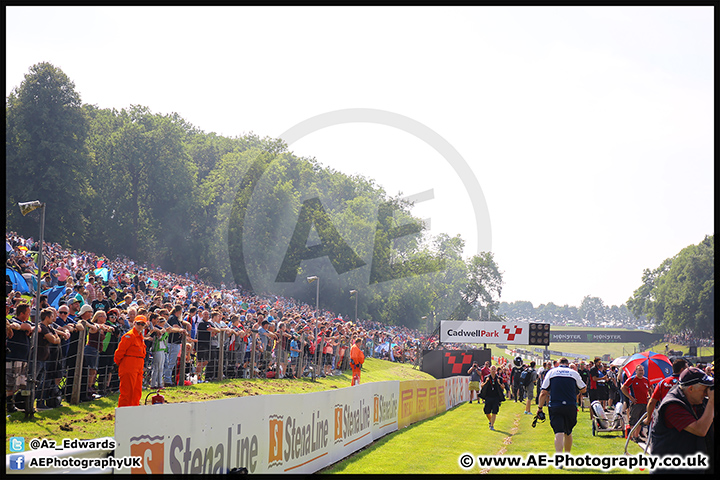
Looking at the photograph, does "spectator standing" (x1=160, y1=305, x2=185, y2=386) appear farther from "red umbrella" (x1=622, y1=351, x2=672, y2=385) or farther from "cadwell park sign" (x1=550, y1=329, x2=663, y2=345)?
"cadwell park sign" (x1=550, y1=329, x2=663, y2=345)

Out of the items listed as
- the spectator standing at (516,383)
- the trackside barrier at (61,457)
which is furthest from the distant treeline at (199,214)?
the trackside barrier at (61,457)

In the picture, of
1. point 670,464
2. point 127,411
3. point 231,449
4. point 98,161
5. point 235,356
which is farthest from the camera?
point 98,161

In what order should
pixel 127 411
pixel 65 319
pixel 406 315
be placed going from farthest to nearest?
pixel 406 315, pixel 65 319, pixel 127 411

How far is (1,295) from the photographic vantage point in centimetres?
1288

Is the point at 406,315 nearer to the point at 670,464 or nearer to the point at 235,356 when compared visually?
the point at 235,356

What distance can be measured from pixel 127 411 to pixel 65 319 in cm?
765

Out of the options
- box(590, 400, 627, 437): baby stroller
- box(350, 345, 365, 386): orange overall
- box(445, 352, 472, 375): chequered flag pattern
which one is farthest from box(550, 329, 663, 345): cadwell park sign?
box(590, 400, 627, 437): baby stroller

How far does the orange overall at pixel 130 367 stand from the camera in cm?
1104

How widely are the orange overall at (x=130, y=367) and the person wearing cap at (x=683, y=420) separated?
8.38 m

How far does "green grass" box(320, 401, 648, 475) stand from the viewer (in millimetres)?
11578

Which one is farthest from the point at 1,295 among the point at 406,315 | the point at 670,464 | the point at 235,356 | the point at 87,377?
the point at 406,315

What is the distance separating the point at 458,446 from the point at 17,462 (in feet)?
37.6

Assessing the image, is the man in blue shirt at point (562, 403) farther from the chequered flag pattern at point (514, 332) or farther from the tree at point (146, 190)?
the tree at point (146, 190)

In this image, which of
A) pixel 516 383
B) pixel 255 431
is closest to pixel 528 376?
pixel 516 383
